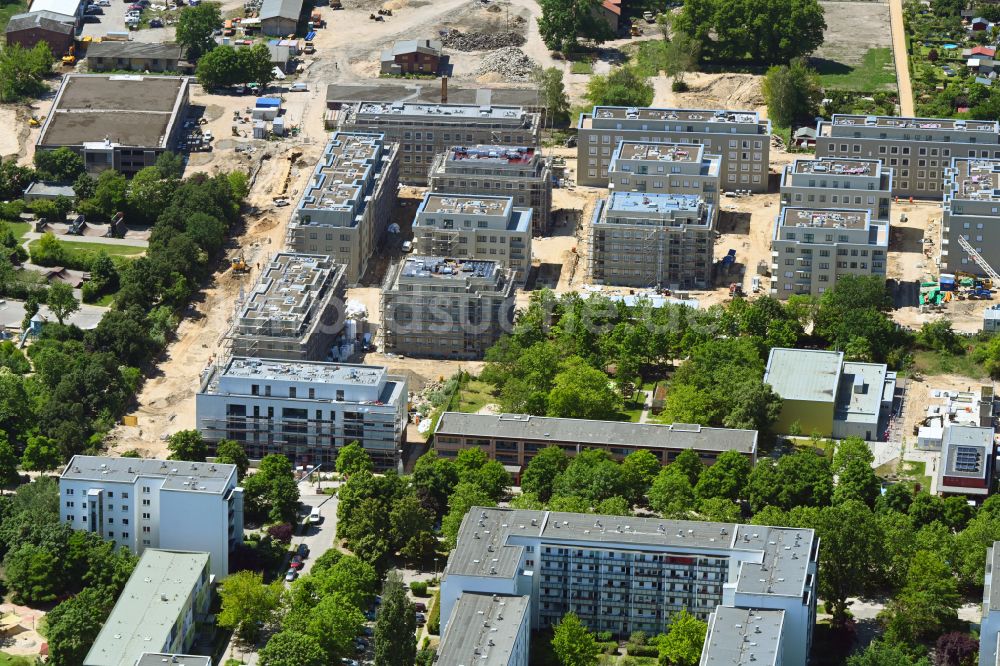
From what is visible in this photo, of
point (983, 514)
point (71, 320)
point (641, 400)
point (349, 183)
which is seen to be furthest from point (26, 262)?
point (983, 514)

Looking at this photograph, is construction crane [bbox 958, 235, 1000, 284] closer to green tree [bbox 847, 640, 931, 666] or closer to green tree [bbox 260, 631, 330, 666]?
green tree [bbox 847, 640, 931, 666]

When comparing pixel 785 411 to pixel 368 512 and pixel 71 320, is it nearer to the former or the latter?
pixel 368 512

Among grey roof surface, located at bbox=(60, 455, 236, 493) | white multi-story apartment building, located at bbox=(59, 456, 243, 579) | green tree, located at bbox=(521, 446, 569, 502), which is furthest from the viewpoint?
green tree, located at bbox=(521, 446, 569, 502)

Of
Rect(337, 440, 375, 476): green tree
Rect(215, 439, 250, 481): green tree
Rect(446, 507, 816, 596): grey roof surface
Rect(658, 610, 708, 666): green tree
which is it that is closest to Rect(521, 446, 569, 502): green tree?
Rect(337, 440, 375, 476): green tree

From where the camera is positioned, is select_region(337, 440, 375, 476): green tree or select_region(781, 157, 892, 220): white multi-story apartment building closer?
select_region(337, 440, 375, 476): green tree

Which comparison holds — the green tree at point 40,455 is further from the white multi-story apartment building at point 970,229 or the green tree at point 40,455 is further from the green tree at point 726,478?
the white multi-story apartment building at point 970,229

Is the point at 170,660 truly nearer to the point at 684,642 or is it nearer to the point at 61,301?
the point at 684,642
